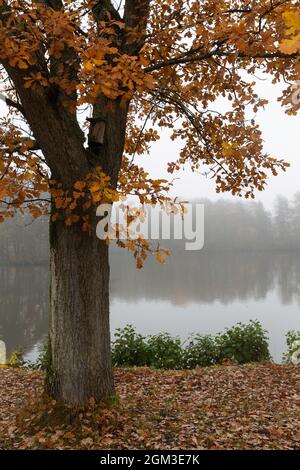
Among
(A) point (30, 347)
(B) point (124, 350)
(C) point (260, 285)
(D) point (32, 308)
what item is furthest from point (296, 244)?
(B) point (124, 350)

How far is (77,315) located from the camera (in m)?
4.87

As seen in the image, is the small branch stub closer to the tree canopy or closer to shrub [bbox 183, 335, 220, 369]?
the tree canopy

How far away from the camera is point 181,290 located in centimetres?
3559

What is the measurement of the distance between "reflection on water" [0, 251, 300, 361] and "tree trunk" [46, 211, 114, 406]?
1024 centimetres

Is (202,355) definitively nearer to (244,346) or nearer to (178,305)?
(244,346)

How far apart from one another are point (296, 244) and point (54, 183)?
9011 cm

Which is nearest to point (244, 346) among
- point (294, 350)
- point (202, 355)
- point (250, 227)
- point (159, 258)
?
point (202, 355)

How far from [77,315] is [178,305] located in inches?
917

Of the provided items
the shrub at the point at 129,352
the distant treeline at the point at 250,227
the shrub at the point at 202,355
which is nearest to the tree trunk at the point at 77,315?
the shrub at the point at 129,352

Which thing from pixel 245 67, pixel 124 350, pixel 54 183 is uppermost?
pixel 245 67

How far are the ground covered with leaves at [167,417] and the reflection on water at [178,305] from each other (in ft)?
26.5

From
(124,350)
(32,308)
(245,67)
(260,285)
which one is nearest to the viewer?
(245,67)

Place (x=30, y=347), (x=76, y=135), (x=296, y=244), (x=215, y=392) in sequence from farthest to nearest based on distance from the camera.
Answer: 1. (x=296, y=244)
2. (x=30, y=347)
3. (x=215, y=392)
4. (x=76, y=135)
